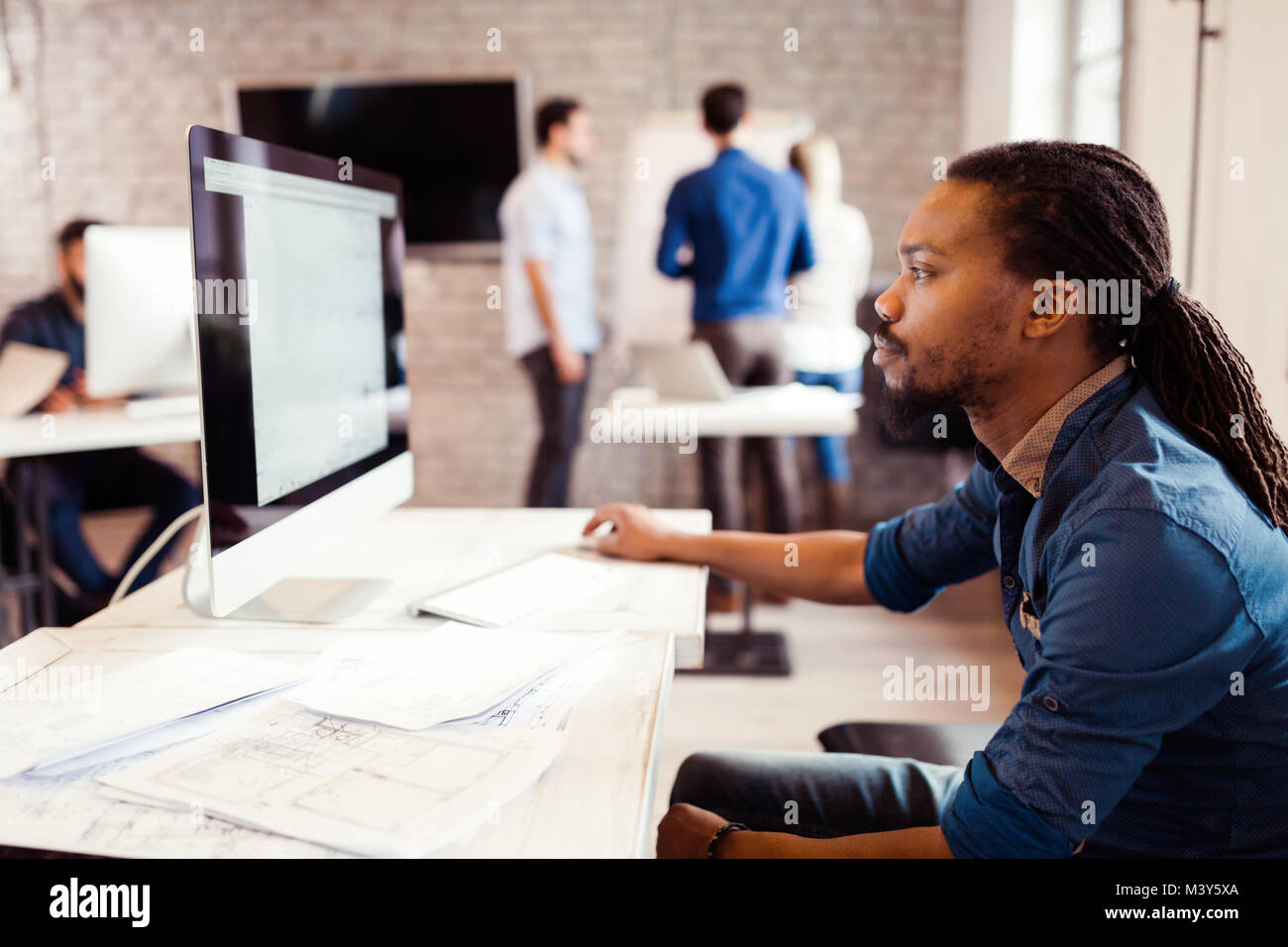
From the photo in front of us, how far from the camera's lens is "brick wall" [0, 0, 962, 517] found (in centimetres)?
440

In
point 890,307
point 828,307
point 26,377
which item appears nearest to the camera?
point 890,307

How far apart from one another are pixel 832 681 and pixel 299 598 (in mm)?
1918

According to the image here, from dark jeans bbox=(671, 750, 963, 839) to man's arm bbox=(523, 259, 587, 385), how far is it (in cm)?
280

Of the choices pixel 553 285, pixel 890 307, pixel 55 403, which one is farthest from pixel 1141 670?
pixel 553 285

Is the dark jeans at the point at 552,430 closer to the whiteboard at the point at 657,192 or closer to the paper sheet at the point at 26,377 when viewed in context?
the whiteboard at the point at 657,192

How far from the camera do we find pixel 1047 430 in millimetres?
971

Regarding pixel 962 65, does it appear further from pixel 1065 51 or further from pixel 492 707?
pixel 492 707

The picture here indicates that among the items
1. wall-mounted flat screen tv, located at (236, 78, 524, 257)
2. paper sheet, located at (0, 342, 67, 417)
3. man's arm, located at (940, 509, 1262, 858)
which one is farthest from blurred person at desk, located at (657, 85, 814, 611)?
man's arm, located at (940, 509, 1262, 858)

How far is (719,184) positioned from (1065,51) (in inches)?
64.4

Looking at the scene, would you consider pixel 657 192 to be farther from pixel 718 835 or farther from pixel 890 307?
pixel 718 835

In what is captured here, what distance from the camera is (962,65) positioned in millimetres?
4383

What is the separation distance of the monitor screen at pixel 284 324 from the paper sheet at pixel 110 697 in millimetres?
121

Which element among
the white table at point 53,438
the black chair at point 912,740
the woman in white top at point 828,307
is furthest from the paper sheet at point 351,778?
the woman in white top at point 828,307

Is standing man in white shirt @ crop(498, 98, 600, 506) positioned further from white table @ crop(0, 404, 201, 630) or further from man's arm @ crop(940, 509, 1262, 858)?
man's arm @ crop(940, 509, 1262, 858)
